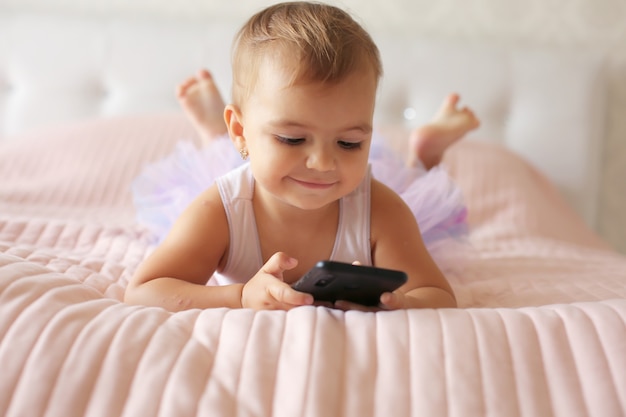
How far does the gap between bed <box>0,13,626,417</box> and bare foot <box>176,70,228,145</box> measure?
0.26 meters

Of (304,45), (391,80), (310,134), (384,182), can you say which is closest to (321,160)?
(310,134)

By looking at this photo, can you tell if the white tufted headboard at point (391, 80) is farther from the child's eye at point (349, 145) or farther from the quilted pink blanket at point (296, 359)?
the quilted pink blanket at point (296, 359)

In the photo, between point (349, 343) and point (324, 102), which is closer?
point (349, 343)

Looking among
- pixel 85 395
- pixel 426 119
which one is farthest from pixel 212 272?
pixel 426 119

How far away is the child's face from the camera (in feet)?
2.94

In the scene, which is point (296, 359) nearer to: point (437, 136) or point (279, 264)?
point (279, 264)

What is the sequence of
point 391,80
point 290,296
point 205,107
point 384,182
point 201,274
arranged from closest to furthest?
point 290,296, point 201,274, point 384,182, point 205,107, point 391,80

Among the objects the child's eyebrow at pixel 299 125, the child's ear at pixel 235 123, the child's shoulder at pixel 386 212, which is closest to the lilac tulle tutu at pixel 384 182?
the child's shoulder at pixel 386 212

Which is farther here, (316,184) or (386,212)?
(386,212)

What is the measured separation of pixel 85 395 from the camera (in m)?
0.66

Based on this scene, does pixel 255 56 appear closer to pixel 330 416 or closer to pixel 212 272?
pixel 212 272

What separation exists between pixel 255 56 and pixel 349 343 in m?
0.43

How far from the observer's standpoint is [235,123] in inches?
41.2

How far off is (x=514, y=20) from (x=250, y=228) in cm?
145
